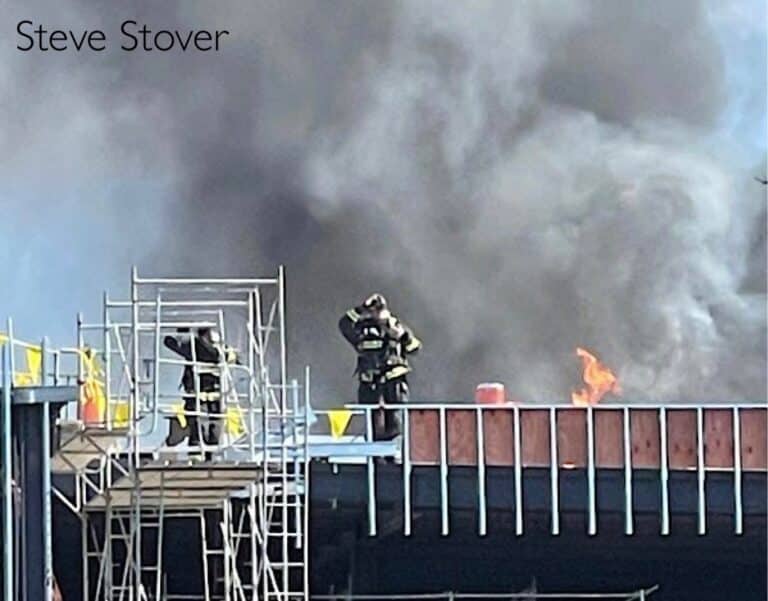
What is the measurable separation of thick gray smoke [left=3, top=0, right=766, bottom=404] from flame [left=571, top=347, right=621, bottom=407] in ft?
0.45

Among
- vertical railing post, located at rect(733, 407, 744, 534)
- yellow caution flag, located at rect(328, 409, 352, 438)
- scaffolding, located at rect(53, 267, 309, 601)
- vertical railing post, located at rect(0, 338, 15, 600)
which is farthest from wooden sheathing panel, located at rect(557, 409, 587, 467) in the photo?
vertical railing post, located at rect(0, 338, 15, 600)

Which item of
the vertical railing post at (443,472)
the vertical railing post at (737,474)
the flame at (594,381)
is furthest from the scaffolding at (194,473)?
the flame at (594,381)

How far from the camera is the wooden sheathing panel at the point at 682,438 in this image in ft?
44.4

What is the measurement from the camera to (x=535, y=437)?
1357 centimetres

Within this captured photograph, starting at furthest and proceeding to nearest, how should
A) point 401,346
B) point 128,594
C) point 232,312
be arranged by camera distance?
point 232,312
point 401,346
point 128,594

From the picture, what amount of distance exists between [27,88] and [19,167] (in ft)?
2.51

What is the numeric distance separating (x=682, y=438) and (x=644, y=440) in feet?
0.89

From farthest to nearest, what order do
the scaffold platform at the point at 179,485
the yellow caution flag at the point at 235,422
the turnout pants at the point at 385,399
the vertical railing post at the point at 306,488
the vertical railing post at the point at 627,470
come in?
1. the turnout pants at the point at 385,399
2. the vertical railing post at the point at 627,470
3. the yellow caution flag at the point at 235,422
4. the vertical railing post at the point at 306,488
5. the scaffold platform at the point at 179,485

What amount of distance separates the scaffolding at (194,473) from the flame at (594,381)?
4760mm

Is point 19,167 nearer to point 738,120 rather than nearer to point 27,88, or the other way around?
point 27,88

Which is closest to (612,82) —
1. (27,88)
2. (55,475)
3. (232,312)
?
(232,312)

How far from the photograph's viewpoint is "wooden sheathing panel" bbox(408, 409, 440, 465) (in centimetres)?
1352

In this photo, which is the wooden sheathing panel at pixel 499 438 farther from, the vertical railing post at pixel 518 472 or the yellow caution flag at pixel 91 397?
the yellow caution flag at pixel 91 397

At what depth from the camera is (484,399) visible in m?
14.9
